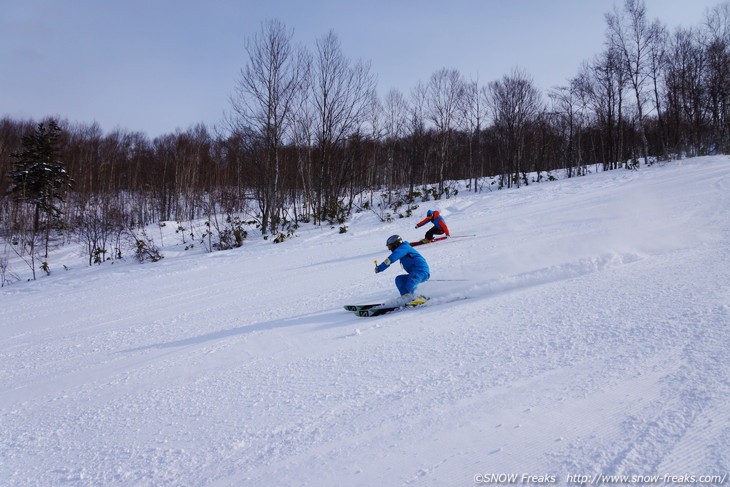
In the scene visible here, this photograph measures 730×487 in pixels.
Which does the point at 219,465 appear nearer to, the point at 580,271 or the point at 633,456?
the point at 633,456

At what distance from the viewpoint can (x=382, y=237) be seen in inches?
610

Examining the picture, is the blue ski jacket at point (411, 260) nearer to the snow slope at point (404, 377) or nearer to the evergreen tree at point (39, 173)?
the snow slope at point (404, 377)

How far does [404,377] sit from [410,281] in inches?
115

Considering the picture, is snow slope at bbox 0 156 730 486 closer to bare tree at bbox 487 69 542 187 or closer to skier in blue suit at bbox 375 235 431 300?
skier in blue suit at bbox 375 235 431 300

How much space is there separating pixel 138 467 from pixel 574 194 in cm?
2040

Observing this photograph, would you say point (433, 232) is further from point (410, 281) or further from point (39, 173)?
point (39, 173)

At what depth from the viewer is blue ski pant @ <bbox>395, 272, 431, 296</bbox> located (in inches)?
271

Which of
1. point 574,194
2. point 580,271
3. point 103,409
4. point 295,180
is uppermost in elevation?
point 295,180

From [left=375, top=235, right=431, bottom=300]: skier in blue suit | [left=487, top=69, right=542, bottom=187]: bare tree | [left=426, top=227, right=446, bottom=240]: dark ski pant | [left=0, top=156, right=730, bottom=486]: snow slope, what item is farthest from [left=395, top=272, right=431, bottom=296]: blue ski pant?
[left=487, top=69, right=542, bottom=187]: bare tree

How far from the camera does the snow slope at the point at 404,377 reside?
283 centimetres

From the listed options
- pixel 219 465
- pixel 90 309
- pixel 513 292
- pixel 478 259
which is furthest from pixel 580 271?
pixel 90 309

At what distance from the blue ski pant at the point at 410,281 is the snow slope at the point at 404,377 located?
1.80 ft

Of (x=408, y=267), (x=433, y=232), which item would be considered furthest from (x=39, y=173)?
(x=408, y=267)

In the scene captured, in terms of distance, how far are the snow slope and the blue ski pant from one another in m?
0.55
